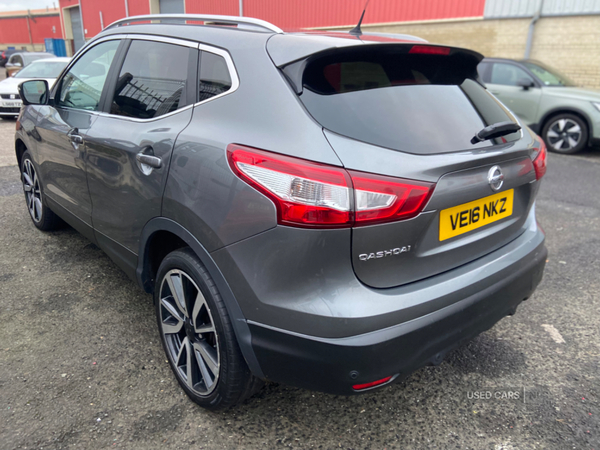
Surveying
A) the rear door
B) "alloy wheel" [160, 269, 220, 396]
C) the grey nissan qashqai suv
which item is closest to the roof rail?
the grey nissan qashqai suv

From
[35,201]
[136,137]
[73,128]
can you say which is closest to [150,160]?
[136,137]

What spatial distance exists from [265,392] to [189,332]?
488 millimetres

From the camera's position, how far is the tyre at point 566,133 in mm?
8141

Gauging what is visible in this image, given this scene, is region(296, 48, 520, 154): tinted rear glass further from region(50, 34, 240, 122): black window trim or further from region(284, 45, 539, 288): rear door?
region(50, 34, 240, 122): black window trim

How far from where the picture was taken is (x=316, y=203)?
1541 mm

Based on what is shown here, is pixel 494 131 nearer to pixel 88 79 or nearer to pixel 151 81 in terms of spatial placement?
pixel 151 81


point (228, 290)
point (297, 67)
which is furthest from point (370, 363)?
point (297, 67)

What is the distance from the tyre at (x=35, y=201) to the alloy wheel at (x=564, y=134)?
8211 mm

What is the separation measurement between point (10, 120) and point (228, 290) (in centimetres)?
1238

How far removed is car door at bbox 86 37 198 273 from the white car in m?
9.58

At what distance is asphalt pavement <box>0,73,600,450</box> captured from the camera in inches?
78.7

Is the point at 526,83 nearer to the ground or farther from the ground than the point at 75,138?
nearer to the ground

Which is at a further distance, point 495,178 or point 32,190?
point 32,190

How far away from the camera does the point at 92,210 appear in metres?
2.82
